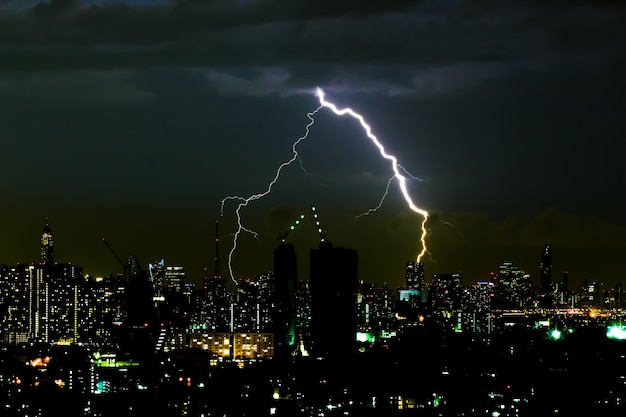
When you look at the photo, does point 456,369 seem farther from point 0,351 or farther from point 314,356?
point 0,351

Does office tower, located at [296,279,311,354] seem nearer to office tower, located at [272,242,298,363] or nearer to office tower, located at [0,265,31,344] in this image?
office tower, located at [272,242,298,363]

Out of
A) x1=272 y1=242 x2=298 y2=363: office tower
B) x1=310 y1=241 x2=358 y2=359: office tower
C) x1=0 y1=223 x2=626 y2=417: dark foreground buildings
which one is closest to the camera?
x1=0 y1=223 x2=626 y2=417: dark foreground buildings

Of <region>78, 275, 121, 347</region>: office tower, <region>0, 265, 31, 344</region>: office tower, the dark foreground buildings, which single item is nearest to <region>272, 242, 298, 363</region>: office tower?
the dark foreground buildings

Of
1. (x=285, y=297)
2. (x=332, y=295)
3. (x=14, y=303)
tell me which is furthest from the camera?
(x=14, y=303)

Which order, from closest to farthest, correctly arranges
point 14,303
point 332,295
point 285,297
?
1. point 332,295
2. point 285,297
3. point 14,303

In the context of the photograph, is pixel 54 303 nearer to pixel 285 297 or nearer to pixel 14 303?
pixel 14 303

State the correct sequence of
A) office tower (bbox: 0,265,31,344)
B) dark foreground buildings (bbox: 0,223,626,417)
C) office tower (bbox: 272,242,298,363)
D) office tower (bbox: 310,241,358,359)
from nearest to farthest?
Answer: dark foreground buildings (bbox: 0,223,626,417) < office tower (bbox: 310,241,358,359) < office tower (bbox: 272,242,298,363) < office tower (bbox: 0,265,31,344)

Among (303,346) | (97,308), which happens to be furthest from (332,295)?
(97,308)
